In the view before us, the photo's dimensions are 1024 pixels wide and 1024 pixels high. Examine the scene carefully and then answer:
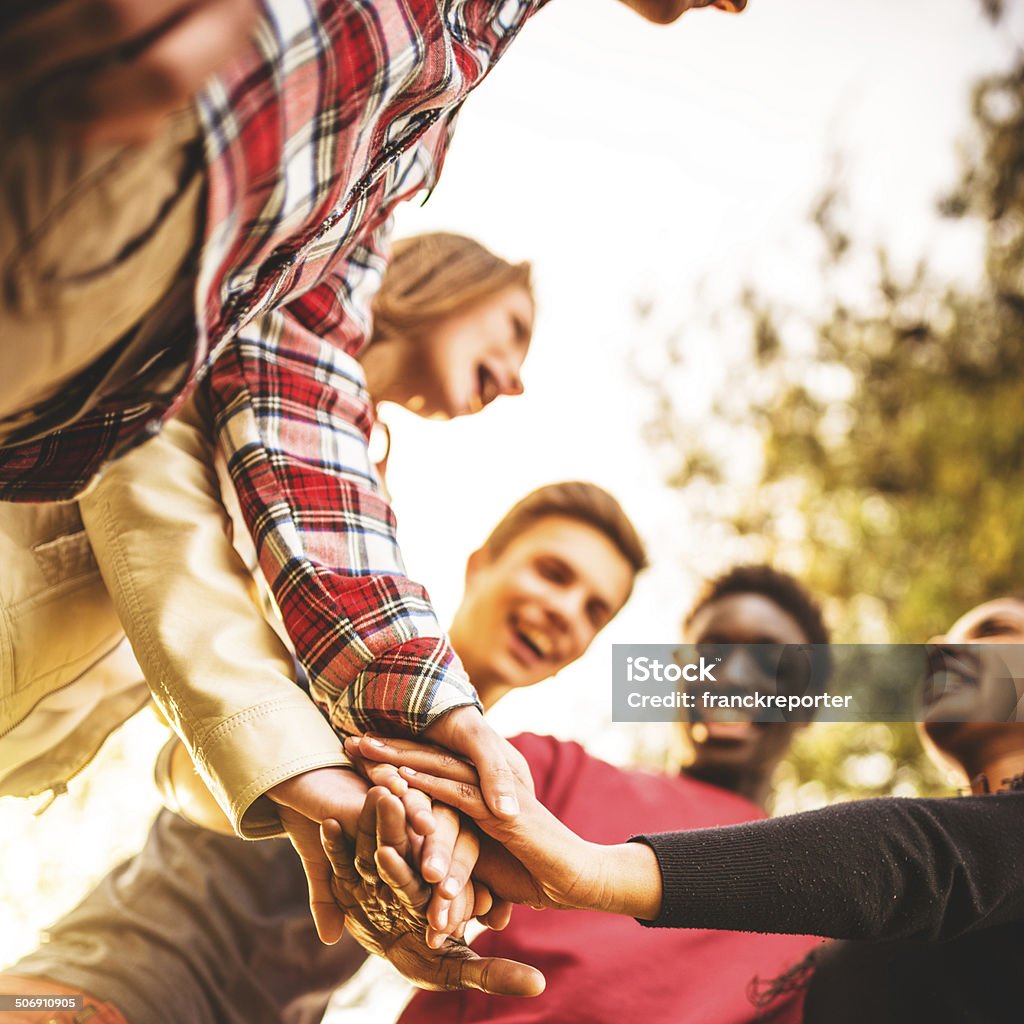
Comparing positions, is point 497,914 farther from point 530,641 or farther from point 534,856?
point 530,641

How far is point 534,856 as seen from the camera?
70cm

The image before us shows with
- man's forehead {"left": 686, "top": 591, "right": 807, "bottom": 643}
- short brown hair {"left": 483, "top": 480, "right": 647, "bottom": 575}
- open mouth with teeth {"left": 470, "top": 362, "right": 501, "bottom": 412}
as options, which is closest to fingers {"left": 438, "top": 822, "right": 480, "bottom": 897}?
short brown hair {"left": 483, "top": 480, "right": 647, "bottom": 575}

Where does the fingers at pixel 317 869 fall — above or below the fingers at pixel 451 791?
below

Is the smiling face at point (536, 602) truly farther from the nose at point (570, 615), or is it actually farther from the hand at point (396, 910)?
the hand at point (396, 910)

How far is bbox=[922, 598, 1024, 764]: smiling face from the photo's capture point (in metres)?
1.15

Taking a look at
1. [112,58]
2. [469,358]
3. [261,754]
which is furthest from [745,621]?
[112,58]

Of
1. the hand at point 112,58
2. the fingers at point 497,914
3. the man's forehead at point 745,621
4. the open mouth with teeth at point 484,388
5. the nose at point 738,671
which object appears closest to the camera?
the hand at point 112,58

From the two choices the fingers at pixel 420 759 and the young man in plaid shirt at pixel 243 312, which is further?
the fingers at pixel 420 759

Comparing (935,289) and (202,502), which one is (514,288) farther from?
(935,289)

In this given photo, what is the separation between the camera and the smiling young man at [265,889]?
3.48 feet

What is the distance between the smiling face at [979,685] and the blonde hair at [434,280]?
2.94 ft

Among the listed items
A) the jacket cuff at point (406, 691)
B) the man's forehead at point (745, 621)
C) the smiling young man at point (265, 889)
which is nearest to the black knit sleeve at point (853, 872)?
the jacket cuff at point (406, 691)

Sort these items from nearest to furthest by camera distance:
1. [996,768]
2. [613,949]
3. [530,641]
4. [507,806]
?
1. [507,806]
2. [613,949]
3. [996,768]
4. [530,641]

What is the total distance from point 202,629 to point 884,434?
114 inches
